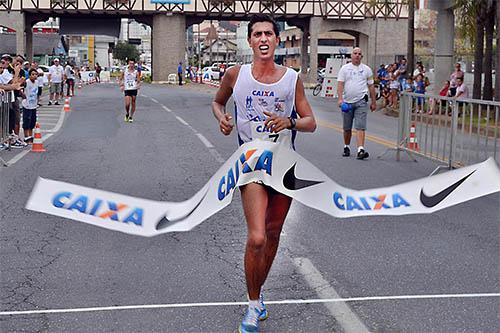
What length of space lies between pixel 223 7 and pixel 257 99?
58.4 m

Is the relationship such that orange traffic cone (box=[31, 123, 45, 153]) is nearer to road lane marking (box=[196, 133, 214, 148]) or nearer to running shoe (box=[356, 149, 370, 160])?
road lane marking (box=[196, 133, 214, 148])

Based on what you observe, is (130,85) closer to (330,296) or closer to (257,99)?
(330,296)

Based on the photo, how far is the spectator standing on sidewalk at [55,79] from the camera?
3309 cm

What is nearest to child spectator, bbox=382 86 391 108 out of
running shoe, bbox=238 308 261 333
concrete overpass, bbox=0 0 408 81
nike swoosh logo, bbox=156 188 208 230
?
concrete overpass, bbox=0 0 408 81

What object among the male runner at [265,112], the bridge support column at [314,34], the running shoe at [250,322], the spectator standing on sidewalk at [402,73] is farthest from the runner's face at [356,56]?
the bridge support column at [314,34]

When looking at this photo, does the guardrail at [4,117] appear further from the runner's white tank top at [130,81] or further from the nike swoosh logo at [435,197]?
the nike swoosh logo at [435,197]

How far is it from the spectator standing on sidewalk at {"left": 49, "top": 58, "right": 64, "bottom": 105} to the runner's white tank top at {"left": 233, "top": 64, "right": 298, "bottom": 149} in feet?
93.1

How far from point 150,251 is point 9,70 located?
10598mm

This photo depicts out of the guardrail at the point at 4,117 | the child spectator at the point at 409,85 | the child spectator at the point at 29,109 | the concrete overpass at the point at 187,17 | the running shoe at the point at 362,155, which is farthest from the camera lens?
the concrete overpass at the point at 187,17

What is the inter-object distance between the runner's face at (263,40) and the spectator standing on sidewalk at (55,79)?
1117 inches

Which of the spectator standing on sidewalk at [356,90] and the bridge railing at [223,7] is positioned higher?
the bridge railing at [223,7]

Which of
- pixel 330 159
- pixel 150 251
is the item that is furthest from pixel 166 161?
pixel 150 251

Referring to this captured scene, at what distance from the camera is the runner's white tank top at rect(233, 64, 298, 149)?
5.55 metres

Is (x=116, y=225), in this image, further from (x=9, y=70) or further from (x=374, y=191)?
(x=9, y=70)
